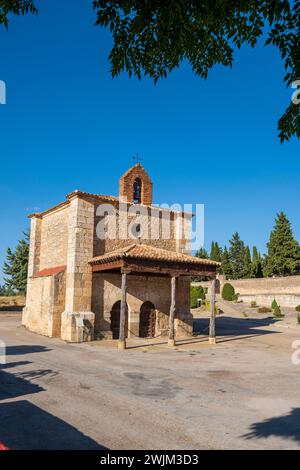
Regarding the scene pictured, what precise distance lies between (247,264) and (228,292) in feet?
51.9

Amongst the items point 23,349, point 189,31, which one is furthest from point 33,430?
point 23,349

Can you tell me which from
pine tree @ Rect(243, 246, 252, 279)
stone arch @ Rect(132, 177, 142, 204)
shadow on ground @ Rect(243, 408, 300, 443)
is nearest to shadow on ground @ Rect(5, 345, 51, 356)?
stone arch @ Rect(132, 177, 142, 204)

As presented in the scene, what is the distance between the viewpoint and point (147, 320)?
19797 millimetres

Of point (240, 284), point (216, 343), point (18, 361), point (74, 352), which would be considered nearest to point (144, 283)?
point (216, 343)

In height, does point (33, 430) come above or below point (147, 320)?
below

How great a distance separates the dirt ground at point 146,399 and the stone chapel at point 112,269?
2657 millimetres

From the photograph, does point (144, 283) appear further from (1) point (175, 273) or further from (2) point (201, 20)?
(2) point (201, 20)

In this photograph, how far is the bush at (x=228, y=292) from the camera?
47844 millimetres

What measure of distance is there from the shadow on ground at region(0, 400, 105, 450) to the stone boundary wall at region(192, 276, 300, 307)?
36856 mm

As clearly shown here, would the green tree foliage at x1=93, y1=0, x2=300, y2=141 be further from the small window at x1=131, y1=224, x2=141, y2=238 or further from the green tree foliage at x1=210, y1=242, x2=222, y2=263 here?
the green tree foliage at x1=210, y1=242, x2=222, y2=263

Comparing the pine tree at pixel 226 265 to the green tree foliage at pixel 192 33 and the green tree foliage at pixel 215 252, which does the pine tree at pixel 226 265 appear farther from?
the green tree foliage at pixel 192 33

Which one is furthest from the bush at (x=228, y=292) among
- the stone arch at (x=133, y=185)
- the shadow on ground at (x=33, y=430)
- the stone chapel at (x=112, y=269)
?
the shadow on ground at (x=33, y=430)

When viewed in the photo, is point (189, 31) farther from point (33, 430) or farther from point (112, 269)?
point (112, 269)

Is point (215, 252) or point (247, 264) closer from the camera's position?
point (247, 264)
